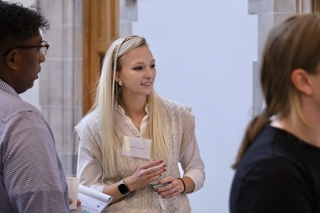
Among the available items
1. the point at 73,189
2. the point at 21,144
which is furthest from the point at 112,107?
→ the point at 21,144

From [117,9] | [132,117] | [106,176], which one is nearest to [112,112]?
[132,117]

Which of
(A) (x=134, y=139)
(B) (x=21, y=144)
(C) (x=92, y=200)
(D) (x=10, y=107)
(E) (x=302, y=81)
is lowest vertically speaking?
(C) (x=92, y=200)

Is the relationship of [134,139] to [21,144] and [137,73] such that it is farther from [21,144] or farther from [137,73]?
[21,144]

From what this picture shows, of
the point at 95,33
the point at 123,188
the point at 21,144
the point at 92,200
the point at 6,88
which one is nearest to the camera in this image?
the point at 21,144

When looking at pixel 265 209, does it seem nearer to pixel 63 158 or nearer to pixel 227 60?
pixel 227 60

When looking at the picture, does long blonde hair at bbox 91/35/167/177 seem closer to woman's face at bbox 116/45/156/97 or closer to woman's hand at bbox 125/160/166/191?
woman's face at bbox 116/45/156/97

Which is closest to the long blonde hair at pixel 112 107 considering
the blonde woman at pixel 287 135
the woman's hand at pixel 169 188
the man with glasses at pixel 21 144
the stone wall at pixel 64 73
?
the woman's hand at pixel 169 188

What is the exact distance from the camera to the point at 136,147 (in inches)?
115

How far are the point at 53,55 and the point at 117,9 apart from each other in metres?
0.83

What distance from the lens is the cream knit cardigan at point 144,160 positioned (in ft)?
9.46

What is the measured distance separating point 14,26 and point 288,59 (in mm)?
992

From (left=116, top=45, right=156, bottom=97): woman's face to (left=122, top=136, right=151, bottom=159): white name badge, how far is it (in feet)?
0.74

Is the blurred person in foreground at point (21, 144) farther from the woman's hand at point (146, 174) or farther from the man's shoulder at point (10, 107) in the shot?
the woman's hand at point (146, 174)

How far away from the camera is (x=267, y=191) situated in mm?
1352
